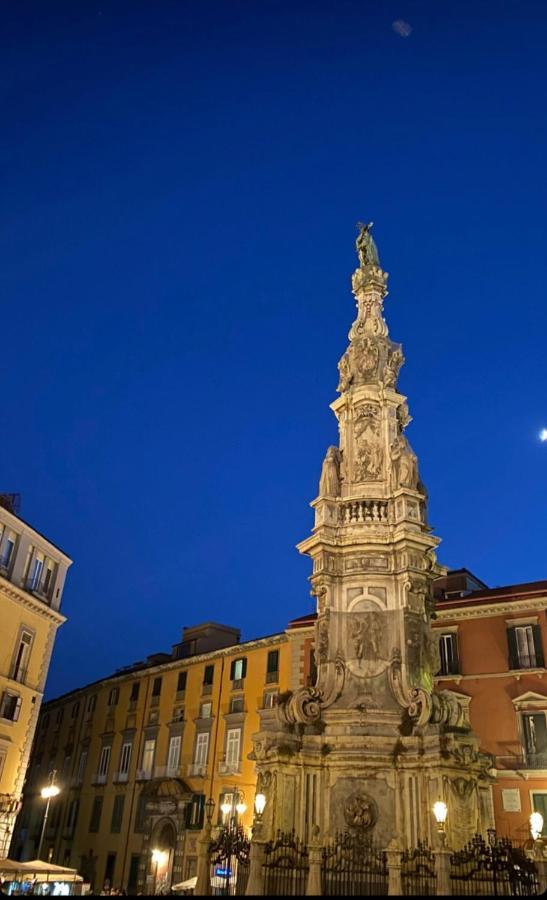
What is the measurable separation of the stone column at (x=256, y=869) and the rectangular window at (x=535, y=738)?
62.8ft

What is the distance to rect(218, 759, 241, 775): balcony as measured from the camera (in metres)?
41.6

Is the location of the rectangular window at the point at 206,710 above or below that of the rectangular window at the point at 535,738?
above

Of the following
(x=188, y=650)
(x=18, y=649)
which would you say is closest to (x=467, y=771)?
(x=18, y=649)

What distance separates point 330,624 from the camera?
21.8 meters

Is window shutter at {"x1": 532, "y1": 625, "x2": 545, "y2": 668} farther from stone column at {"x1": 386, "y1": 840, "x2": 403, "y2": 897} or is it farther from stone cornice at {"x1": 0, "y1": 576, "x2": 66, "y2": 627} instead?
stone cornice at {"x1": 0, "y1": 576, "x2": 66, "y2": 627}

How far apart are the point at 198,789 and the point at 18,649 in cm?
1484

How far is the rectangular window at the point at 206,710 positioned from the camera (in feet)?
150

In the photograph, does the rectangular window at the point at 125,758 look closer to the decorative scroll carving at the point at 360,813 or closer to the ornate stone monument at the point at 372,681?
the ornate stone monument at the point at 372,681

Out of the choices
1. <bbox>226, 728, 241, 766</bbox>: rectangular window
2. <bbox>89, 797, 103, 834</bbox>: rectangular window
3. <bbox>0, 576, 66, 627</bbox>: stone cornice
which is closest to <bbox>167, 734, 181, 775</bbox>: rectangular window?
<bbox>226, 728, 241, 766</bbox>: rectangular window

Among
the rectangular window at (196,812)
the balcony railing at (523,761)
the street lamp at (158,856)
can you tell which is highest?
the balcony railing at (523,761)

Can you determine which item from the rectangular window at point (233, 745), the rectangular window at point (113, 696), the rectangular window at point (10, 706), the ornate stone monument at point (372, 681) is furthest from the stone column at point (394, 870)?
the rectangular window at point (113, 696)

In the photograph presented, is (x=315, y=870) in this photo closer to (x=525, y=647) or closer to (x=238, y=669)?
(x=525, y=647)

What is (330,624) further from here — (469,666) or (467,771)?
(469,666)

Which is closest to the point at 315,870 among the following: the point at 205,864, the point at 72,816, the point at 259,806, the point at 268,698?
the point at 259,806
